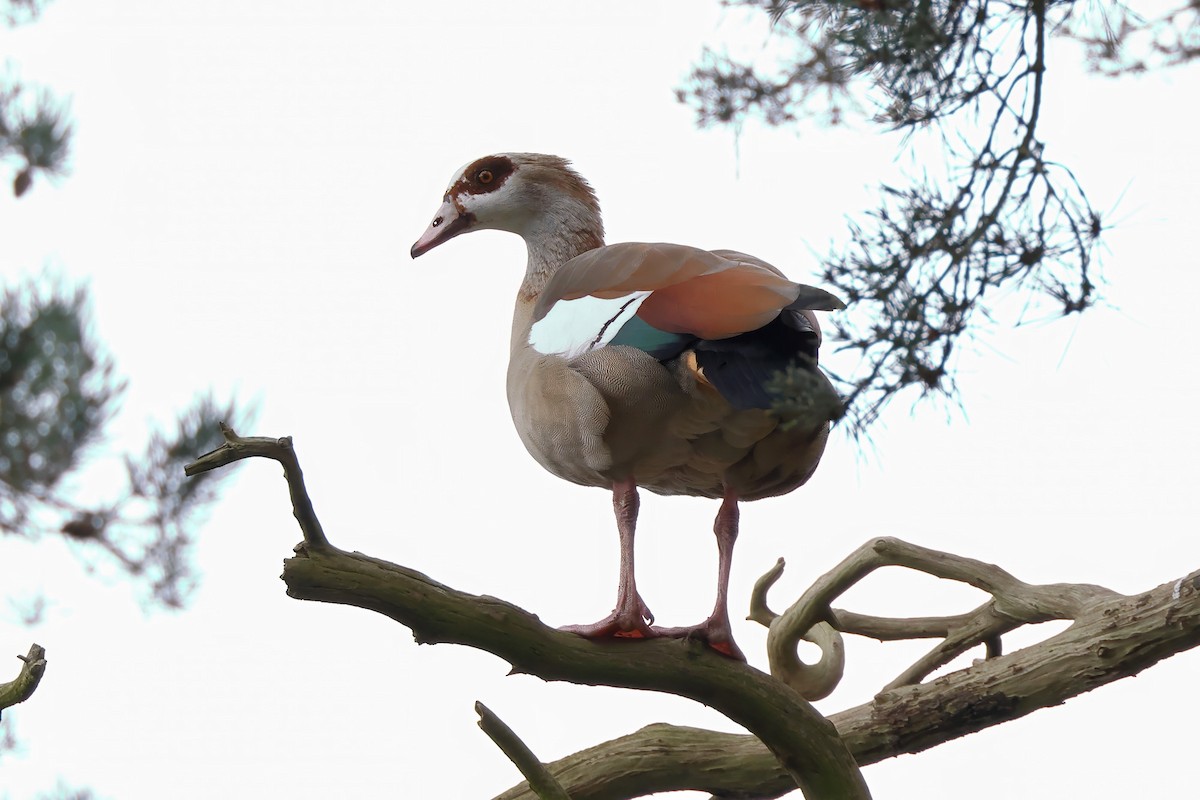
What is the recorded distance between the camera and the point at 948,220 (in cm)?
178

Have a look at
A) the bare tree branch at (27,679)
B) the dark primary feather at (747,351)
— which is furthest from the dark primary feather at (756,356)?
the bare tree branch at (27,679)

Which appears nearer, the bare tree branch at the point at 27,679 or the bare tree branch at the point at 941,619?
the bare tree branch at the point at 27,679

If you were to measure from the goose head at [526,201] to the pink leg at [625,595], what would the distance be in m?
0.55

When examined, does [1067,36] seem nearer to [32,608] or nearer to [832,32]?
[832,32]

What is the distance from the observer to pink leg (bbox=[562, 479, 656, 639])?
222 cm

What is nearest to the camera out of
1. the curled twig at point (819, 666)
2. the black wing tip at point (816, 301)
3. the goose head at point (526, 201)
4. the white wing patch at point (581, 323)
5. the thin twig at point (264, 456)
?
the thin twig at point (264, 456)

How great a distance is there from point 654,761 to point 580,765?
143mm

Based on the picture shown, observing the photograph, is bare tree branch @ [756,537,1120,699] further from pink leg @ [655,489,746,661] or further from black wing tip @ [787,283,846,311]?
black wing tip @ [787,283,846,311]

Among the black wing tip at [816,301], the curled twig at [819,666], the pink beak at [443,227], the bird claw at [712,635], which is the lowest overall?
the bird claw at [712,635]

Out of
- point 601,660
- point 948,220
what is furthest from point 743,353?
point 601,660

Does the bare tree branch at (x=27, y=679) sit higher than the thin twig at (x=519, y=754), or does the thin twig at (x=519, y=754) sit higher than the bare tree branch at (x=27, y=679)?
the bare tree branch at (x=27, y=679)

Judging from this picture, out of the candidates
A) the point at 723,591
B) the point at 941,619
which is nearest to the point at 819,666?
the point at 941,619

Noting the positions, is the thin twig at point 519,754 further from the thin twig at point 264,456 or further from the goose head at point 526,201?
the goose head at point 526,201

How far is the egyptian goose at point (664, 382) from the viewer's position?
2010 millimetres
